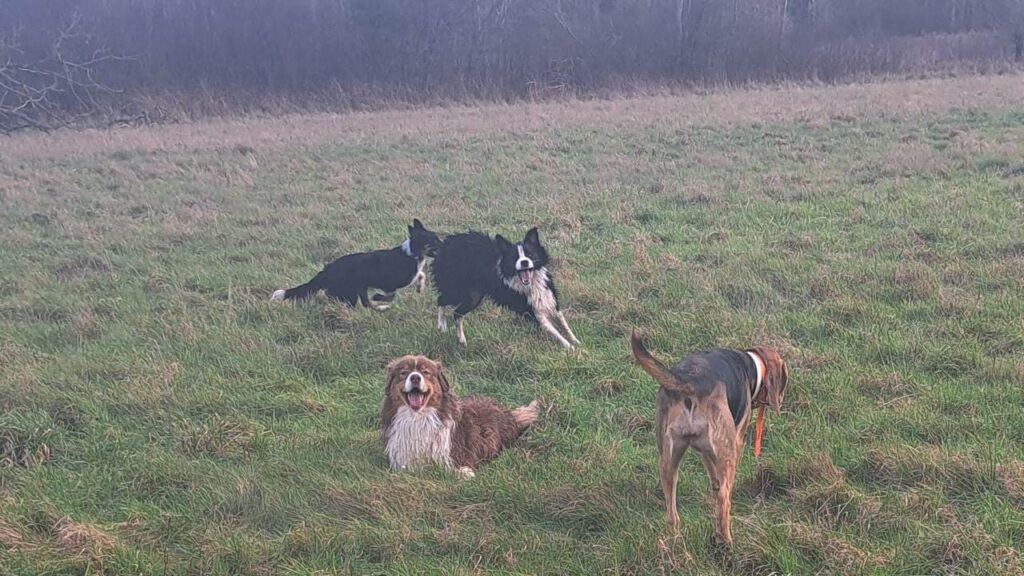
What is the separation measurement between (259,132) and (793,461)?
17.5 m

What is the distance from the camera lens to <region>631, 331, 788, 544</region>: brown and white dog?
130 inches

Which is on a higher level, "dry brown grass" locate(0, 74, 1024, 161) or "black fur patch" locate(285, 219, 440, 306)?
"black fur patch" locate(285, 219, 440, 306)

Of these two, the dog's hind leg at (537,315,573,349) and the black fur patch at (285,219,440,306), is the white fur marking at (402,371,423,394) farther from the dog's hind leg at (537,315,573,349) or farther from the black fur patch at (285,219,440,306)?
the black fur patch at (285,219,440,306)

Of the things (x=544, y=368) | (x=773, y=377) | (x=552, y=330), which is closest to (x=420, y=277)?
(x=552, y=330)

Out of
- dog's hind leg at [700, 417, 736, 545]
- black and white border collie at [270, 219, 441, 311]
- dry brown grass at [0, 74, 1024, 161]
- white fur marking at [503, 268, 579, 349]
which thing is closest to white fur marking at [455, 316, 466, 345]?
white fur marking at [503, 268, 579, 349]

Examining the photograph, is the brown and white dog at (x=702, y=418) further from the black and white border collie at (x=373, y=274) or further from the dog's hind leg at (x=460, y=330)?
the black and white border collie at (x=373, y=274)

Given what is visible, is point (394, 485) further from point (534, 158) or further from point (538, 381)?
point (534, 158)

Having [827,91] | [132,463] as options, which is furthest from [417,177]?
[827,91]

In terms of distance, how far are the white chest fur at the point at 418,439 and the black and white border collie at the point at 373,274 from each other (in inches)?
116

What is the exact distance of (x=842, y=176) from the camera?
37.6 ft

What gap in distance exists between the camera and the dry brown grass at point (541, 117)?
17375mm

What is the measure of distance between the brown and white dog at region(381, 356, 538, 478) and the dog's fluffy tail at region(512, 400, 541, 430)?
0.04 metres

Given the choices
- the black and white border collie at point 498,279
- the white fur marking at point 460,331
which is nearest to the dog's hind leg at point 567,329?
the black and white border collie at point 498,279

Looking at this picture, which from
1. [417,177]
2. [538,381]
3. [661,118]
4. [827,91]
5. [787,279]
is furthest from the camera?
[827,91]
